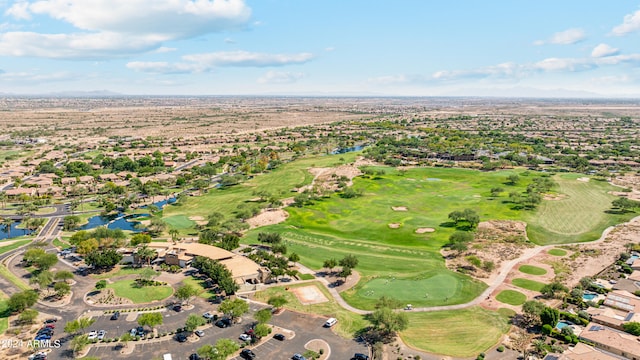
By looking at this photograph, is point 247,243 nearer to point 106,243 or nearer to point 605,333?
point 106,243

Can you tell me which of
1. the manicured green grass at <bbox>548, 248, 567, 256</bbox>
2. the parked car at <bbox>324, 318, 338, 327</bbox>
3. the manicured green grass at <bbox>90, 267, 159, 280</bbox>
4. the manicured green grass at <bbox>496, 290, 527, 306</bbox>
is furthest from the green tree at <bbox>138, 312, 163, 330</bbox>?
the manicured green grass at <bbox>548, 248, 567, 256</bbox>

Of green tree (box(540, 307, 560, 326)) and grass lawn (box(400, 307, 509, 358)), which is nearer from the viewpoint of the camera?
grass lawn (box(400, 307, 509, 358))

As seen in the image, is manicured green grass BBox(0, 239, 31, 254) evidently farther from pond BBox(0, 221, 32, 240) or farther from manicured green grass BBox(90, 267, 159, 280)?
manicured green grass BBox(90, 267, 159, 280)

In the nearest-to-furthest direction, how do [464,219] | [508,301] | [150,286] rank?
[508,301], [150,286], [464,219]

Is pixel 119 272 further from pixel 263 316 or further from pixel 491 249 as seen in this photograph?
pixel 491 249

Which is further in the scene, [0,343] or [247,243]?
[247,243]

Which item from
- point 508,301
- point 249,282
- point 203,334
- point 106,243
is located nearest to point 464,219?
point 508,301
